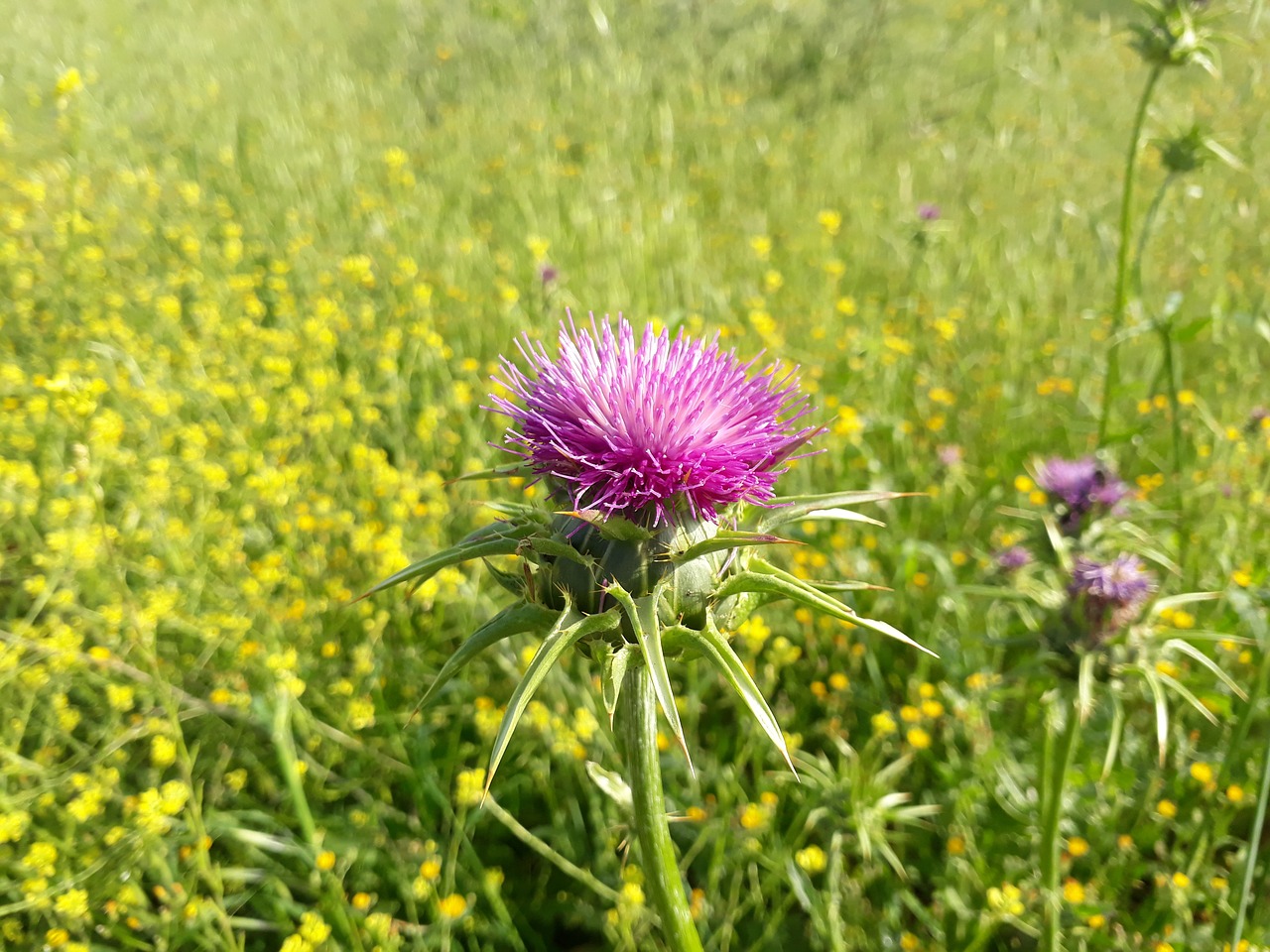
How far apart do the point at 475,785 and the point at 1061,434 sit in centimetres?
327

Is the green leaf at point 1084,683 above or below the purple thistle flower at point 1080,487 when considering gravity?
below

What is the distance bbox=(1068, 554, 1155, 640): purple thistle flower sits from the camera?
83.6 inches

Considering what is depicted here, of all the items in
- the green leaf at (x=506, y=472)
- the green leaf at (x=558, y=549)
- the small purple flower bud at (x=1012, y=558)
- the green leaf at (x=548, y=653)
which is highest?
the small purple flower bud at (x=1012, y=558)

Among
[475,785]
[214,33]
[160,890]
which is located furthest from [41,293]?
[214,33]

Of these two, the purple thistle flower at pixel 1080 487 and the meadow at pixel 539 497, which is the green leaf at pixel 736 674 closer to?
the meadow at pixel 539 497

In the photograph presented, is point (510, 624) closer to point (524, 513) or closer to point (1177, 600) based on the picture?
point (524, 513)

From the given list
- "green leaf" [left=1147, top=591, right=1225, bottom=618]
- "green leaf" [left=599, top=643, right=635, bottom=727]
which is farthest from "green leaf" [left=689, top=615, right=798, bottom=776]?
"green leaf" [left=1147, top=591, right=1225, bottom=618]

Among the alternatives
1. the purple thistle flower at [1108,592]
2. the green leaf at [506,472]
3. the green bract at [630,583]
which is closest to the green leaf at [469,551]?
Answer: the green bract at [630,583]

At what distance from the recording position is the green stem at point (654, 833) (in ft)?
4.46

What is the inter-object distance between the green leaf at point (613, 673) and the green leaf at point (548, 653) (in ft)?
0.18

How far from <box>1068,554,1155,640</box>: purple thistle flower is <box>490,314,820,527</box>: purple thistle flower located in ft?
3.92

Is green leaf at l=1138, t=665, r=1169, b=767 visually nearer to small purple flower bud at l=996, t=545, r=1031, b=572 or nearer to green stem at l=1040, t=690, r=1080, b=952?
green stem at l=1040, t=690, r=1080, b=952

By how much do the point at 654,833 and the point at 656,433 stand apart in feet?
2.36

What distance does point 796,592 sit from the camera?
138 cm
